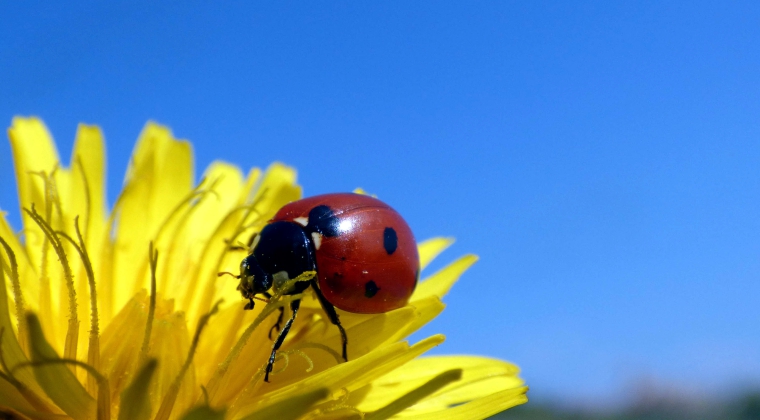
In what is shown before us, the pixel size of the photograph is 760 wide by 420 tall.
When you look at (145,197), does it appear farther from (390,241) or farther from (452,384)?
(452,384)

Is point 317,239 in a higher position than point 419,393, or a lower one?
higher

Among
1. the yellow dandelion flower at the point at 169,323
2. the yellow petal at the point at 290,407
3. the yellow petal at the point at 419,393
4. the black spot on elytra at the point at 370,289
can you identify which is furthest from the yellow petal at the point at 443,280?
the yellow petal at the point at 290,407

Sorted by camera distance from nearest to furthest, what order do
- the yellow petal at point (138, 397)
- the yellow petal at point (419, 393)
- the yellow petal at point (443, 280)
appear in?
the yellow petal at point (138, 397)
the yellow petal at point (419, 393)
the yellow petal at point (443, 280)

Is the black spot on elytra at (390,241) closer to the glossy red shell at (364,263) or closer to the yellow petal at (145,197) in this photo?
the glossy red shell at (364,263)

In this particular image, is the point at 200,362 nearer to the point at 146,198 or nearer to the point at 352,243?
the point at 352,243

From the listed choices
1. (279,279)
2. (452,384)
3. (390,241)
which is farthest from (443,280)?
(279,279)

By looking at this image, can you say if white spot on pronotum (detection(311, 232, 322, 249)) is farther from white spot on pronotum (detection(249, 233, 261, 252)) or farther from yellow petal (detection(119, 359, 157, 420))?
yellow petal (detection(119, 359, 157, 420))

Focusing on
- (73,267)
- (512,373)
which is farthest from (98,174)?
(512,373)
